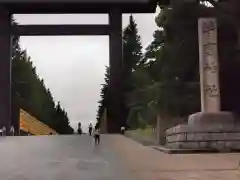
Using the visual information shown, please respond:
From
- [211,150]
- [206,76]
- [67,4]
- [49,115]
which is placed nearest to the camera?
[211,150]

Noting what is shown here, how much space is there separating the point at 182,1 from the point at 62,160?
1123 cm

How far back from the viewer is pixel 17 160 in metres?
14.3

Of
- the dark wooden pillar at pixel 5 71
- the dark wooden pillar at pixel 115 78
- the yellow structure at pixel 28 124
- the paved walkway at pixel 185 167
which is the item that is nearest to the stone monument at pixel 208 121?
the paved walkway at pixel 185 167

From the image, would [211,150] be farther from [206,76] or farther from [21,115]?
[21,115]

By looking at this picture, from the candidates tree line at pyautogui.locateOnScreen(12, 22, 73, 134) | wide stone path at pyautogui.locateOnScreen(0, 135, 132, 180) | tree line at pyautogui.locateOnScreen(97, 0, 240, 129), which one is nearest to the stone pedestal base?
wide stone path at pyautogui.locateOnScreen(0, 135, 132, 180)

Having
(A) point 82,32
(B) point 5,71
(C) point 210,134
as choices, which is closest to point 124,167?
(C) point 210,134

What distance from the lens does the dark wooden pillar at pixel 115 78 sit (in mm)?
46688

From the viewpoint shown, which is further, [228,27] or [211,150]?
[228,27]

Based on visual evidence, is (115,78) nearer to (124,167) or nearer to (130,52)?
(130,52)

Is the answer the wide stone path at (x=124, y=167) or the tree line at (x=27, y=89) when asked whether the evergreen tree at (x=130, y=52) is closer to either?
the tree line at (x=27, y=89)

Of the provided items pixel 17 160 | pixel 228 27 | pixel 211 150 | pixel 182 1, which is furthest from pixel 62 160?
pixel 182 1

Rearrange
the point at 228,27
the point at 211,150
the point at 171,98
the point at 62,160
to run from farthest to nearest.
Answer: the point at 171,98 → the point at 228,27 → the point at 211,150 → the point at 62,160

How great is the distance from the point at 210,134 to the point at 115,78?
103 ft

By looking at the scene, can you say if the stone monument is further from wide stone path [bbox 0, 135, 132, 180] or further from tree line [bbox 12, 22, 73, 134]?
tree line [bbox 12, 22, 73, 134]
